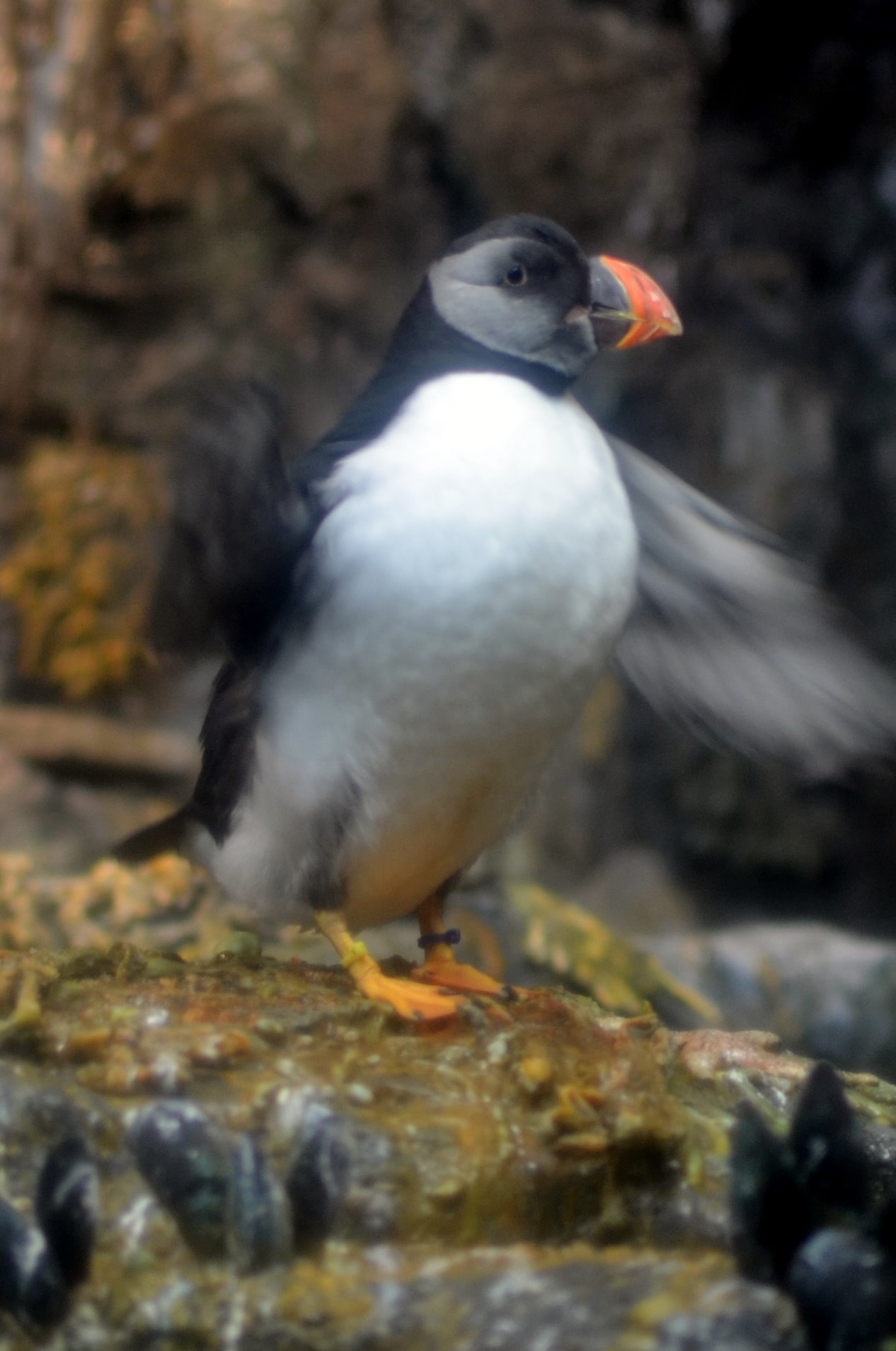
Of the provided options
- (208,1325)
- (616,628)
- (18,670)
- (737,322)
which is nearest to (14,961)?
(208,1325)

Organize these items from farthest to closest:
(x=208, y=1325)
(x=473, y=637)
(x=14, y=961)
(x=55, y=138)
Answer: (x=55, y=138) < (x=14, y=961) < (x=473, y=637) < (x=208, y=1325)

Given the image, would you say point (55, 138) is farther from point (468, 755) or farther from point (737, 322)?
point (468, 755)

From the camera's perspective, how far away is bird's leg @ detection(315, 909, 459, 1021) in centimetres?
219

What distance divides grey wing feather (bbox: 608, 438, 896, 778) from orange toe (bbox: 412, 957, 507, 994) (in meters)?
0.67

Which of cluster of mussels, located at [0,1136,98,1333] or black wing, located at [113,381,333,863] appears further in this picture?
black wing, located at [113,381,333,863]

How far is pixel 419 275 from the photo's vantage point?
5.77 metres

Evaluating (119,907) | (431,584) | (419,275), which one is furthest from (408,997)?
(419,275)

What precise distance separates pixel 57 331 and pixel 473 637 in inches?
153

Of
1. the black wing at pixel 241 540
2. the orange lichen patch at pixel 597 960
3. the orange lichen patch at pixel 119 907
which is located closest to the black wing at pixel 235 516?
the black wing at pixel 241 540

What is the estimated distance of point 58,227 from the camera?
5336 millimetres

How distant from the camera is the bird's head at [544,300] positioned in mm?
2387

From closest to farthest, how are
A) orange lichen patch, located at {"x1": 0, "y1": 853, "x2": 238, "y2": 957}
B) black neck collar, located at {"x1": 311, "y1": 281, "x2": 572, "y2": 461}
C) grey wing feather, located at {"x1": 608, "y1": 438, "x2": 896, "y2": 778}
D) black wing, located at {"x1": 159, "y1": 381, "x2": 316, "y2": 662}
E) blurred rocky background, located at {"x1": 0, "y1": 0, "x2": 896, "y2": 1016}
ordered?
black wing, located at {"x1": 159, "y1": 381, "x2": 316, "y2": 662} → black neck collar, located at {"x1": 311, "y1": 281, "x2": 572, "y2": 461} → grey wing feather, located at {"x1": 608, "y1": 438, "x2": 896, "y2": 778} → orange lichen patch, located at {"x1": 0, "y1": 853, "x2": 238, "y2": 957} → blurred rocky background, located at {"x1": 0, "y1": 0, "x2": 896, "y2": 1016}

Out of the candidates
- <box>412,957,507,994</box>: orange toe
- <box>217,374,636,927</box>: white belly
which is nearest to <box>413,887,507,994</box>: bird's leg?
<box>412,957,507,994</box>: orange toe

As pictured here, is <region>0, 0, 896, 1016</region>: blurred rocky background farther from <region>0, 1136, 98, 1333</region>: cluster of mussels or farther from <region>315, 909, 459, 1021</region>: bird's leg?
<region>0, 1136, 98, 1333</region>: cluster of mussels
